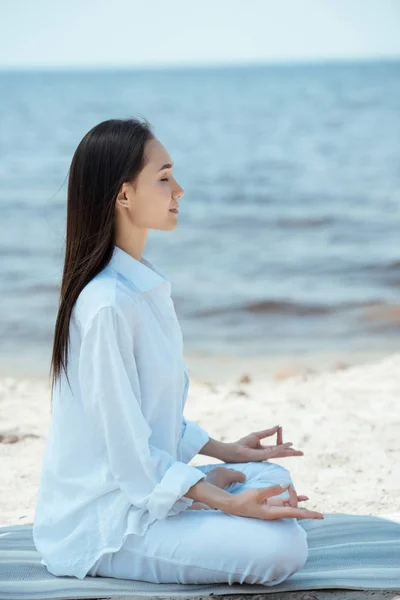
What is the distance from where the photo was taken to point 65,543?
2.49 metres

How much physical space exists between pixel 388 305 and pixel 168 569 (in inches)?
250

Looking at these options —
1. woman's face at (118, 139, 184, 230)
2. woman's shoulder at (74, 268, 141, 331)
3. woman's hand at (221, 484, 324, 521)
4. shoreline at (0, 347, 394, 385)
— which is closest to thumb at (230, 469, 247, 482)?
woman's hand at (221, 484, 324, 521)

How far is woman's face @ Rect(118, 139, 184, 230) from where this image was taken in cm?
248

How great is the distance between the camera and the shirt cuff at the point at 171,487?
2.28 metres

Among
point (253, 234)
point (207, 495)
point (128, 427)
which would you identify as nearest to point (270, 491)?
point (207, 495)

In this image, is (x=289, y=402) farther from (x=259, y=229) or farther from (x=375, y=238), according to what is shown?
(x=259, y=229)

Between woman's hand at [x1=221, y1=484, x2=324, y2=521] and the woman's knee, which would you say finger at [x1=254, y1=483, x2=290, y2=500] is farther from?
the woman's knee

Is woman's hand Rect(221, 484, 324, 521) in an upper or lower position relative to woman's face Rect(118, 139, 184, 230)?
lower

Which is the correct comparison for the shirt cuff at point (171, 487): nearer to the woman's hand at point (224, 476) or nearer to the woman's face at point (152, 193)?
the woman's hand at point (224, 476)

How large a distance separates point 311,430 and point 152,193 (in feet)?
6.77

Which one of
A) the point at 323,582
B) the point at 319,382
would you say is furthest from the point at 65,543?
the point at 319,382

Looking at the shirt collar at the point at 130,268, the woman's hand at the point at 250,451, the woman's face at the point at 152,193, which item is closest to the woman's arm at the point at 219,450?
the woman's hand at the point at 250,451

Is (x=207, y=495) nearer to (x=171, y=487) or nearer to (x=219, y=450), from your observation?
(x=171, y=487)

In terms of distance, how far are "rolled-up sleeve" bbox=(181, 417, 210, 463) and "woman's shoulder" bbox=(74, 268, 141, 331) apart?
1.80ft
